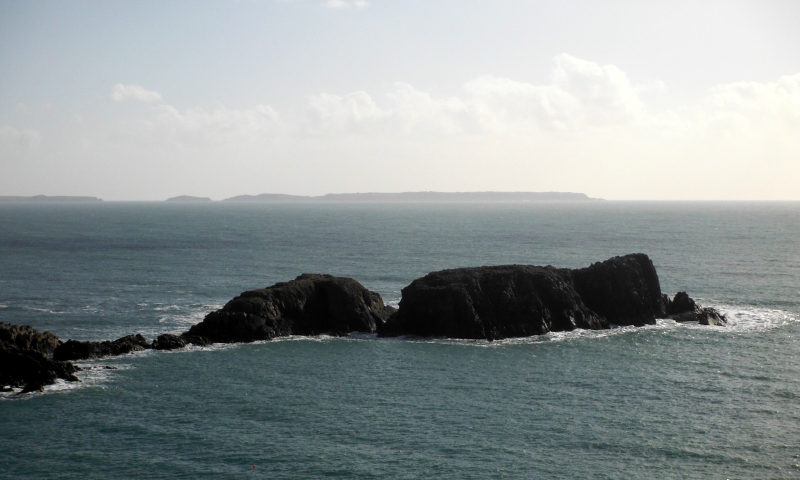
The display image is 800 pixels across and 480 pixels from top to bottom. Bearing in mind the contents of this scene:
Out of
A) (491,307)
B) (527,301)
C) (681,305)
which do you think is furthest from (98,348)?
→ (681,305)

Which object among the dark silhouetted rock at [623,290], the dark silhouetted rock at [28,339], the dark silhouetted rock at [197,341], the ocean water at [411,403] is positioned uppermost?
the dark silhouetted rock at [623,290]

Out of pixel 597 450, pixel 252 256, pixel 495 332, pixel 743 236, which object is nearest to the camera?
pixel 597 450

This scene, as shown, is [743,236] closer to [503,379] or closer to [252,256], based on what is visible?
[252,256]

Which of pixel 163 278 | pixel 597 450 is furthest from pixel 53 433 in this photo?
pixel 163 278

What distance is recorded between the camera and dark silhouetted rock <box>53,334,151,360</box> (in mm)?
53844

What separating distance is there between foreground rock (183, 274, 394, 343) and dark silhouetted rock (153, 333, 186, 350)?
2.16 metres

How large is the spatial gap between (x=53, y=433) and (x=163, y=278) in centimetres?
6060

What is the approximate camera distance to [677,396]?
46.6 metres

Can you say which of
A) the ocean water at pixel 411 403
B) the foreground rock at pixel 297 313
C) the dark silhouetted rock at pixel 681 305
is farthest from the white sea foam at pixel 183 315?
the dark silhouetted rock at pixel 681 305

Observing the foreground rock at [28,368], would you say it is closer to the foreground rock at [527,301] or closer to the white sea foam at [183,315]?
the white sea foam at [183,315]

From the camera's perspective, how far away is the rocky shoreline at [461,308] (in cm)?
6171

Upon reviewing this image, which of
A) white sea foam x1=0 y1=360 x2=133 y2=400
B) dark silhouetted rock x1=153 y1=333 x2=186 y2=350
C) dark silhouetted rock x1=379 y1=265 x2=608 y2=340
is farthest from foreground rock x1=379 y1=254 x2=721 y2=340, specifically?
white sea foam x1=0 y1=360 x2=133 y2=400

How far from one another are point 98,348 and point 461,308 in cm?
3262

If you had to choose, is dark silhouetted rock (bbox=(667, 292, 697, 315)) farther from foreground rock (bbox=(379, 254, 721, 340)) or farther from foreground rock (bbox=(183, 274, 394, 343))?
foreground rock (bbox=(183, 274, 394, 343))
